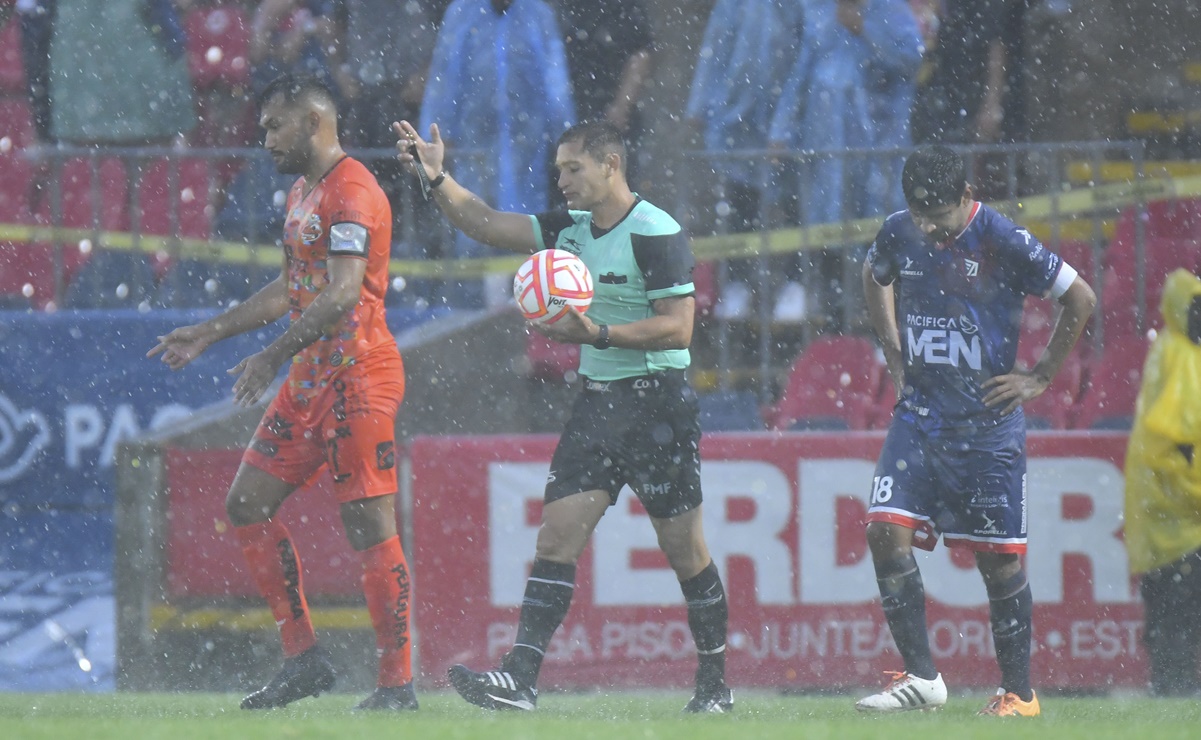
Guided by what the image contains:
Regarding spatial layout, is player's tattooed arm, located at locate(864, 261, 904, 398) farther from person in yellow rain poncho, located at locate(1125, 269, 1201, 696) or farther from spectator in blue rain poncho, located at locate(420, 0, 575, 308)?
A: spectator in blue rain poncho, located at locate(420, 0, 575, 308)

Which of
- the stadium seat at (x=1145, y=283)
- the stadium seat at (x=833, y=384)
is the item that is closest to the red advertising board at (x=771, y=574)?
the stadium seat at (x=833, y=384)

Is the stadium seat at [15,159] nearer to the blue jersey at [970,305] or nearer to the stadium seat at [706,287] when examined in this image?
the stadium seat at [706,287]

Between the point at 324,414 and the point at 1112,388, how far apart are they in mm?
4737

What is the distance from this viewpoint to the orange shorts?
6.33 meters

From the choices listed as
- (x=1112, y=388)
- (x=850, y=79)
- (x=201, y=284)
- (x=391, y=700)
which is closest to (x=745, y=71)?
(x=850, y=79)

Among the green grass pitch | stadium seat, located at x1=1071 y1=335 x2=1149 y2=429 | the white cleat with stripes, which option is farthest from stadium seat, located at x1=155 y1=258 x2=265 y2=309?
the white cleat with stripes

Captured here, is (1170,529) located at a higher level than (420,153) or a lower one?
lower

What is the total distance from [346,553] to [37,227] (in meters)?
3.84

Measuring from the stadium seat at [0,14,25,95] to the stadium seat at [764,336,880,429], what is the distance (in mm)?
6024

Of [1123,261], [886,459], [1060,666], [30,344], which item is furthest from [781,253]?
[30,344]

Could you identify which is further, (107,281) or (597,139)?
(107,281)

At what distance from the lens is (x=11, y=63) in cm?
1209

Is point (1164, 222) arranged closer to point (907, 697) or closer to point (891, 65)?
point (891, 65)

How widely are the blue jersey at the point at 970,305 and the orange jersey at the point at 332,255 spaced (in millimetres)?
2016
